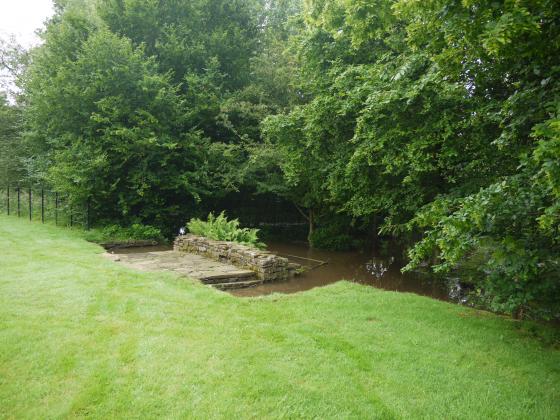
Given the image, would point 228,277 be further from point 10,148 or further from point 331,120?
point 10,148

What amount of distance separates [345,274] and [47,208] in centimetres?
1402

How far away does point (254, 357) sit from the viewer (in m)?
4.44

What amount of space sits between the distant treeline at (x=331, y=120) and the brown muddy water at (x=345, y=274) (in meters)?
0.92

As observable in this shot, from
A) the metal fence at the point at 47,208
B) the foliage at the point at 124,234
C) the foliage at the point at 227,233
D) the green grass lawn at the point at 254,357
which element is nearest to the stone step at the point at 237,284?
the green grass lawn at the point at 254,357

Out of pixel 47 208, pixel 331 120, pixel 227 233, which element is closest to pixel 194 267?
pixel 227 233

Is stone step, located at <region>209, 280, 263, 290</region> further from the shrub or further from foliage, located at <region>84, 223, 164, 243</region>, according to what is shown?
the shrub

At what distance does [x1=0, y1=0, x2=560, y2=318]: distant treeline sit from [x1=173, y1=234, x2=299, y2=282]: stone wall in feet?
8.24

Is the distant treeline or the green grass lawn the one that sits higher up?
the distant treeline

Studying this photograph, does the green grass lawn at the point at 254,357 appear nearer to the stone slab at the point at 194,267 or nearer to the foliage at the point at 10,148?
the stone slab at the point at 194,267

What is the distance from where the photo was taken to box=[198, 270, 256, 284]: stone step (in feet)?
28.2

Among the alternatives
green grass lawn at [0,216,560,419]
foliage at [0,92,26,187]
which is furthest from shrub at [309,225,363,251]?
foliage at [0,92,26,187]

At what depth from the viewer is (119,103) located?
14.9 meters

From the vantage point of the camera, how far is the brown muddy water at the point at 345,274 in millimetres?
9266

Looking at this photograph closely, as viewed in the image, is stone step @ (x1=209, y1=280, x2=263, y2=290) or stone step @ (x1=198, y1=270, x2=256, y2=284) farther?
stone step @ (x1=198, y1=270, x2=256, y2=284)
